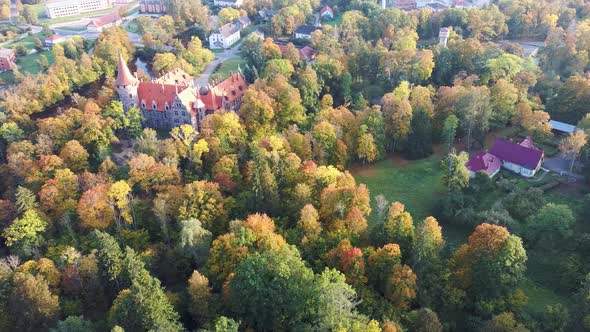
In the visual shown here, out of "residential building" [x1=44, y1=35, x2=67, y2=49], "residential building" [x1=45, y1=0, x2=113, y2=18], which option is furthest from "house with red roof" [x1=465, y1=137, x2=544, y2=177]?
"residential building" [x1=45, y1=0, x2=113, y2=18]

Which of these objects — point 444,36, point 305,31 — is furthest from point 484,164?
point 305,31

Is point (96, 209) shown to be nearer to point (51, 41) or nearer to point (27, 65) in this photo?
point (27, 65)

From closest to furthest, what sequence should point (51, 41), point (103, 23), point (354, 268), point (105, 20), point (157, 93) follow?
point (354, 268), point (157, 93), point (51, 41), point (103, 23), point (105, 20)

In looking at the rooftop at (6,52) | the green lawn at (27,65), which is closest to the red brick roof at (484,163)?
the green lawn at (27,65)

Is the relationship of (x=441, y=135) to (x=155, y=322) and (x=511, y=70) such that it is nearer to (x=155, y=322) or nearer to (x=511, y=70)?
(x=511, y=70)

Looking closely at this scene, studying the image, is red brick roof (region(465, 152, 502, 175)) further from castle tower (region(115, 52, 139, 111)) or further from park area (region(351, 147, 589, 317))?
castle tower (region(115, 52, 139, 111))

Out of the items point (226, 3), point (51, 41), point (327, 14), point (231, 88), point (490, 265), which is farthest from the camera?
point (226, 3)
